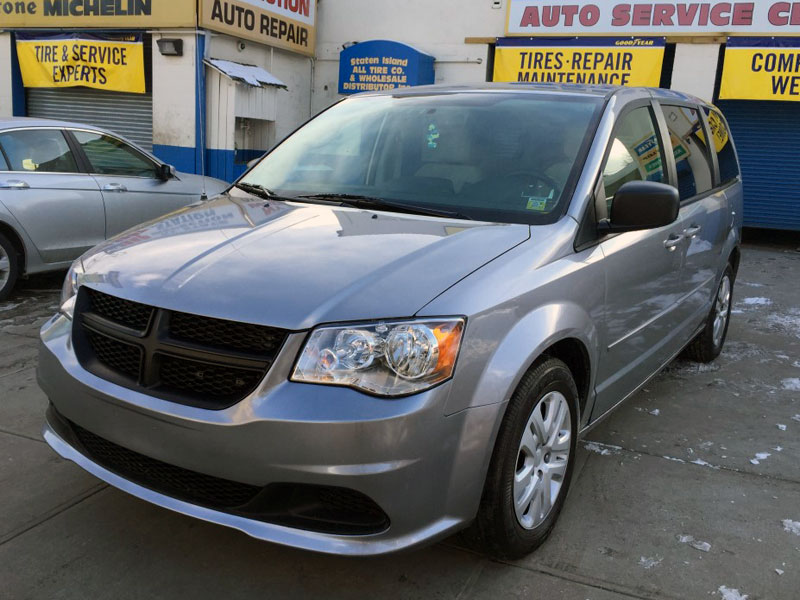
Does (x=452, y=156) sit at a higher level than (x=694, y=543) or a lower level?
higher

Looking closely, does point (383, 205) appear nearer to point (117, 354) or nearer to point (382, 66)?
point (117, 354)

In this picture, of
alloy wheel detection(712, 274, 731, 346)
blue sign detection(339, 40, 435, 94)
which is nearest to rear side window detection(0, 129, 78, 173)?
alloy wheel detection(712, 274, 731, 346)

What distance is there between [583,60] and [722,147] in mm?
7297

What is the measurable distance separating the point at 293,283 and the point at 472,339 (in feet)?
1.91

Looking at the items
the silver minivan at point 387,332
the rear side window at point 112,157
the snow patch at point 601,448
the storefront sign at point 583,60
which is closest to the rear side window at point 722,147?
the silver minivan at point 387,332

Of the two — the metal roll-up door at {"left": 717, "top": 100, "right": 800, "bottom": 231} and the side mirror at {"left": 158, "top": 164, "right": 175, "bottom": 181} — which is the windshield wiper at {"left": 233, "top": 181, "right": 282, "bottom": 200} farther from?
the metal roll-up door at {"left": 717, "top": 100, "right": 800, "bottom": 231}

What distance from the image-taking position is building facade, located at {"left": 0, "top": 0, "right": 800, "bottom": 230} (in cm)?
1125

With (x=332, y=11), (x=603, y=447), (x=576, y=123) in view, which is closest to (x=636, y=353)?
(x=603, y=447)

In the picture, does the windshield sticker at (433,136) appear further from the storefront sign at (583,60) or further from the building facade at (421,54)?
the storefront sign at (583,60)

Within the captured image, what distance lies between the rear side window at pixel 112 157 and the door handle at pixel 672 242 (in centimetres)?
510

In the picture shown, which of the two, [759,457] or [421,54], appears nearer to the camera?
[759,457]

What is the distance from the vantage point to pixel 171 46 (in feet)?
37.8

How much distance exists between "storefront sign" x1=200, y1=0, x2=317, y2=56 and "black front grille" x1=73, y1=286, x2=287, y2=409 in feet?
32.9

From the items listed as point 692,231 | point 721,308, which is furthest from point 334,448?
point 721,308
